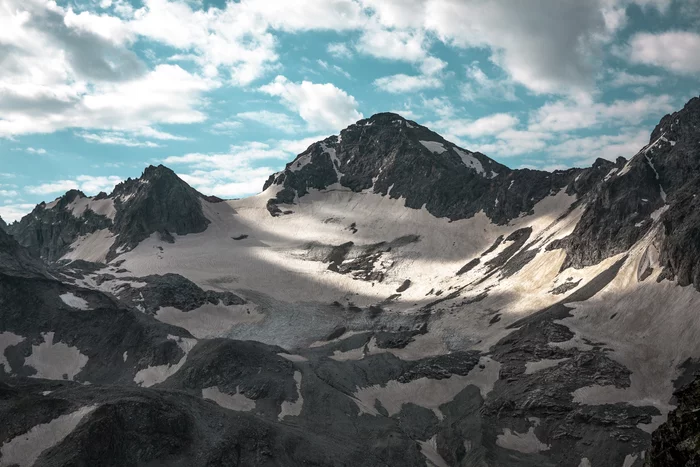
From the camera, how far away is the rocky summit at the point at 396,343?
60062mm

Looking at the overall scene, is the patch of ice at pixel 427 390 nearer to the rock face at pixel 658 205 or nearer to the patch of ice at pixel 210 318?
the rock face at pixel 658 205

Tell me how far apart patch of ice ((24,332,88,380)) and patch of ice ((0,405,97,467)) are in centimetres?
3995

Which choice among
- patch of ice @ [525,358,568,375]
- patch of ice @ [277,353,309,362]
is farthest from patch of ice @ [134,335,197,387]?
patch of ice @ [525,358,568,375]

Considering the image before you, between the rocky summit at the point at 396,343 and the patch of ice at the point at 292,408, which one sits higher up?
the rocky summit at the point at 396,343

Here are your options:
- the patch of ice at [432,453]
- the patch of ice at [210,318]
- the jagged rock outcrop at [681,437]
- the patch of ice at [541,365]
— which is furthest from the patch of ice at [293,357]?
the jagged rock outcrop at [681,437]

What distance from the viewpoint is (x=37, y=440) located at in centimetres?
5397

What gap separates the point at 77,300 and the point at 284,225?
91.0 meters

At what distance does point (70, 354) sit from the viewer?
323ft

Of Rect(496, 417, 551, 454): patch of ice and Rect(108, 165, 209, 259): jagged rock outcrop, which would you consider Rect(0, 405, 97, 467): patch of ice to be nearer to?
Rect(496, 417, 551, 454): patch of ice

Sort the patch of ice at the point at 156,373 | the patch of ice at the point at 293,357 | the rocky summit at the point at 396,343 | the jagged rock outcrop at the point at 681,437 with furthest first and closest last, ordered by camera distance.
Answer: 1. the patch of ice at the point at 293,357
2. the patch of ice at the point at 156,373
3. the rocky summit at the point at 396,343
4. the jagged rock outcrop at the point at 681,437

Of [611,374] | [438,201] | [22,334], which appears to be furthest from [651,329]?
[438,201]

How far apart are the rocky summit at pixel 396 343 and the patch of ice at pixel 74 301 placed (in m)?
0.44

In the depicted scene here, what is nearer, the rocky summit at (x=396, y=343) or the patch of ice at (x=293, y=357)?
the rocky summit at (x=396, y=343)

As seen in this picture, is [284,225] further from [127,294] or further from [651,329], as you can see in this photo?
[651,329]
